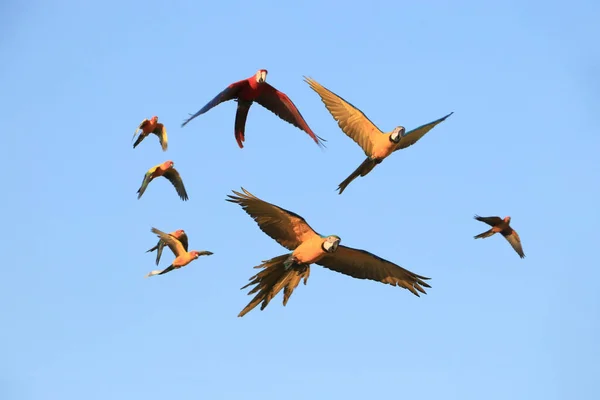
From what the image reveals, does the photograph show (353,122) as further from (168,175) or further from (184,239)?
(168,175)

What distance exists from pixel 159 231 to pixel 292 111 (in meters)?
4.35

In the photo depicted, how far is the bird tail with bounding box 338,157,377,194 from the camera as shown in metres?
22.2

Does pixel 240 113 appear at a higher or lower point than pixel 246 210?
higher

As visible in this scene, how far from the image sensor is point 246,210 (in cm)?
1925

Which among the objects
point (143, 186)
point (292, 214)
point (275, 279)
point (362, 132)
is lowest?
point (275, 279)

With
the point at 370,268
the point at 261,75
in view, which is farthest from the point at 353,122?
the point at 370,268

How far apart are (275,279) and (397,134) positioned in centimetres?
453

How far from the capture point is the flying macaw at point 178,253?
25203 mm

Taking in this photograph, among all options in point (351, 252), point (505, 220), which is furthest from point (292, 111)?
point (505, 220)

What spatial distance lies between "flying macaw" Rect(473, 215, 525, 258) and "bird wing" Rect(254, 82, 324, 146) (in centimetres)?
737

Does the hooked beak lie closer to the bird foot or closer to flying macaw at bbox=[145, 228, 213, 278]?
the bird foot

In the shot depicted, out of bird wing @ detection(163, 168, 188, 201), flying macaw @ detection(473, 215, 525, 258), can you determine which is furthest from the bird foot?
flying macaw @ detection(473, 215, 525, 258)

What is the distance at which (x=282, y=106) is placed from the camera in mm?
24547

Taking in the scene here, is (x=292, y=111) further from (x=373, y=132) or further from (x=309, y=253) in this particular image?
(x=309, y=253)
